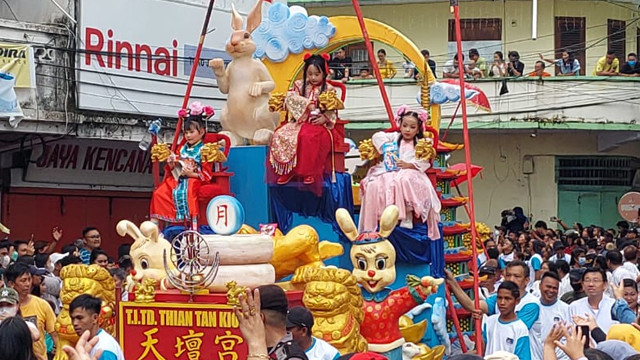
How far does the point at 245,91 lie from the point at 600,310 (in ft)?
13.0

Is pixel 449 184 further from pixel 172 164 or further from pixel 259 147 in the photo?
pixel 172 164

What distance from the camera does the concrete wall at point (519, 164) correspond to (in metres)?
23.9

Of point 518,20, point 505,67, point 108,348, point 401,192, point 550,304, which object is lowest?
point 550,304

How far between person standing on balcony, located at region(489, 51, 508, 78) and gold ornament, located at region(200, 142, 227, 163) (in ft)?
42.8

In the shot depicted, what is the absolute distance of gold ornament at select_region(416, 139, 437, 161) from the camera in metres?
10.4

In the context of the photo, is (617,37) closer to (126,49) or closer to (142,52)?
(142,52)

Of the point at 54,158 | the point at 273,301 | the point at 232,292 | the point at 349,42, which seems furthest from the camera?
the point at 54,158

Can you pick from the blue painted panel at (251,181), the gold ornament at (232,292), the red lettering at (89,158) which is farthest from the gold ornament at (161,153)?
the red lettering at (89,158)

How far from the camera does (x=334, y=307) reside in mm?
8523

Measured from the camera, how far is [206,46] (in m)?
20.8

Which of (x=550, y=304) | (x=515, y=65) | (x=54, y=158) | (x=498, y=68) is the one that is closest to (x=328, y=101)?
(x=550, y=304)

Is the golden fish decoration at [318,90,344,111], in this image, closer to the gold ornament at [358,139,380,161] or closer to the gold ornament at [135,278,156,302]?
the gold ornament at [358,139,380,161]

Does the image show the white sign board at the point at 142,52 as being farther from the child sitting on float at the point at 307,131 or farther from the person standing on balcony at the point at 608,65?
the child sitting on float at the point at 307,131

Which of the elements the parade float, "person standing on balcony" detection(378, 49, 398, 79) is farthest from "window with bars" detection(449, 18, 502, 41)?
the parade float
